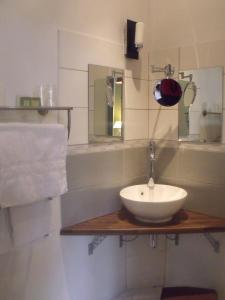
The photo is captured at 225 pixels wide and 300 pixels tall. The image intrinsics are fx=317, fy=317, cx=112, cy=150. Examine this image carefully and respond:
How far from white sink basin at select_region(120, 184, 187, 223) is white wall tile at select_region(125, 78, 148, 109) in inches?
21.9

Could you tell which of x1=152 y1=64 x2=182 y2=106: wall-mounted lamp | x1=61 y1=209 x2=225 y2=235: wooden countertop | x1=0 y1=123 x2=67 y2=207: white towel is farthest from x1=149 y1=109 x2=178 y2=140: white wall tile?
x1=0 y1=123 x2=67 y2=207: white towel

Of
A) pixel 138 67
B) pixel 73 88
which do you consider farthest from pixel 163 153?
pixel 73 88

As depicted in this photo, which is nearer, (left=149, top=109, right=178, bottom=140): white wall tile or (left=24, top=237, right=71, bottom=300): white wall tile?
(left=24, top=237, right=71, bottom=300): white wall tile

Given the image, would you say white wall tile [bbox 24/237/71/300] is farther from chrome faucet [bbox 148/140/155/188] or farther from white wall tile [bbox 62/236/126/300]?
chrome faucet [bbox 148/140/155/188]

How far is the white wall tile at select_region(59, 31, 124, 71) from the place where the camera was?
5.59 feet

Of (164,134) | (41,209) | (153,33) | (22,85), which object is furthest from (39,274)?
(153,33)

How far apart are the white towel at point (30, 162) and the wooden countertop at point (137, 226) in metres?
0.34

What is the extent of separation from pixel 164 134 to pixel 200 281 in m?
1.02

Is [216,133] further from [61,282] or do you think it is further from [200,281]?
[61,282]

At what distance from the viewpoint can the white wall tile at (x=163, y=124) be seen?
2.14 metres

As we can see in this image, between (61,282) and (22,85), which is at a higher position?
(22,85)

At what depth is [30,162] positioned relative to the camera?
1.41 meters

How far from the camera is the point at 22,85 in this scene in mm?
1533

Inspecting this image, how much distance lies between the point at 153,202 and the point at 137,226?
0.58ft
